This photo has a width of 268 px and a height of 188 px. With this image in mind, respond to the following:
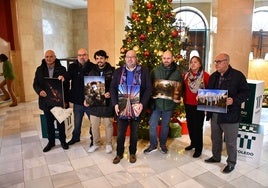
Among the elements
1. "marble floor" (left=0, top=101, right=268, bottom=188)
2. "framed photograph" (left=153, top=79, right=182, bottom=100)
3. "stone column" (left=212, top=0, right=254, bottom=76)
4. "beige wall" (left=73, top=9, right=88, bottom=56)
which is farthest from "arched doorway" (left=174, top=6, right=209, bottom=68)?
"framed photograph" (left=153, top=79, right=182, bottom=100)

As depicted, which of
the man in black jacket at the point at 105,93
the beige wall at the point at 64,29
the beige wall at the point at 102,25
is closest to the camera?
the man in black jacket at the point at 105,93

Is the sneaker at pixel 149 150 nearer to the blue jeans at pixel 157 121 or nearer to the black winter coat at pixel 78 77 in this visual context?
the blue jeans at pixel 157 121

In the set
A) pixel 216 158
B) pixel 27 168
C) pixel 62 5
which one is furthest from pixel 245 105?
pixel 62 5

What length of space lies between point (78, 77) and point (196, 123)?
1830 mm

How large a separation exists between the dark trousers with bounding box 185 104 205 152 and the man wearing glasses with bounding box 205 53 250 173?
23 cm

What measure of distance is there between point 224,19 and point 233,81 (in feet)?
8.86

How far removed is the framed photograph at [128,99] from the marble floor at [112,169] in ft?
2.38

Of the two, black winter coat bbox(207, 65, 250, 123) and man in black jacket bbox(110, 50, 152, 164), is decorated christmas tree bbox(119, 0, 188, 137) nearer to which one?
man in black jacket bbox(110, 50, 152, 164)

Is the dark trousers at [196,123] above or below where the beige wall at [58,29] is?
below

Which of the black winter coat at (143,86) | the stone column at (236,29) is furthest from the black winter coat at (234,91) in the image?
the stone column at (236,29)

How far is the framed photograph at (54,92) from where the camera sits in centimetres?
330

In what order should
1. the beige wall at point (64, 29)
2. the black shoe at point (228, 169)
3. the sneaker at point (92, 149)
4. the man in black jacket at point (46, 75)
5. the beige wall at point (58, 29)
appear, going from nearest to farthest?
the black shoe at point (228, 169) < the man in black jacket at point (46, 75) < the sneaker at point (92, 149) < the beige wall at point (58, 29) < the beige wall at point (64, 29)

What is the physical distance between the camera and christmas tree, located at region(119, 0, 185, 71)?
3711 mm

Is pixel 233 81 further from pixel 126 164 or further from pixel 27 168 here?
pixel 27 168
